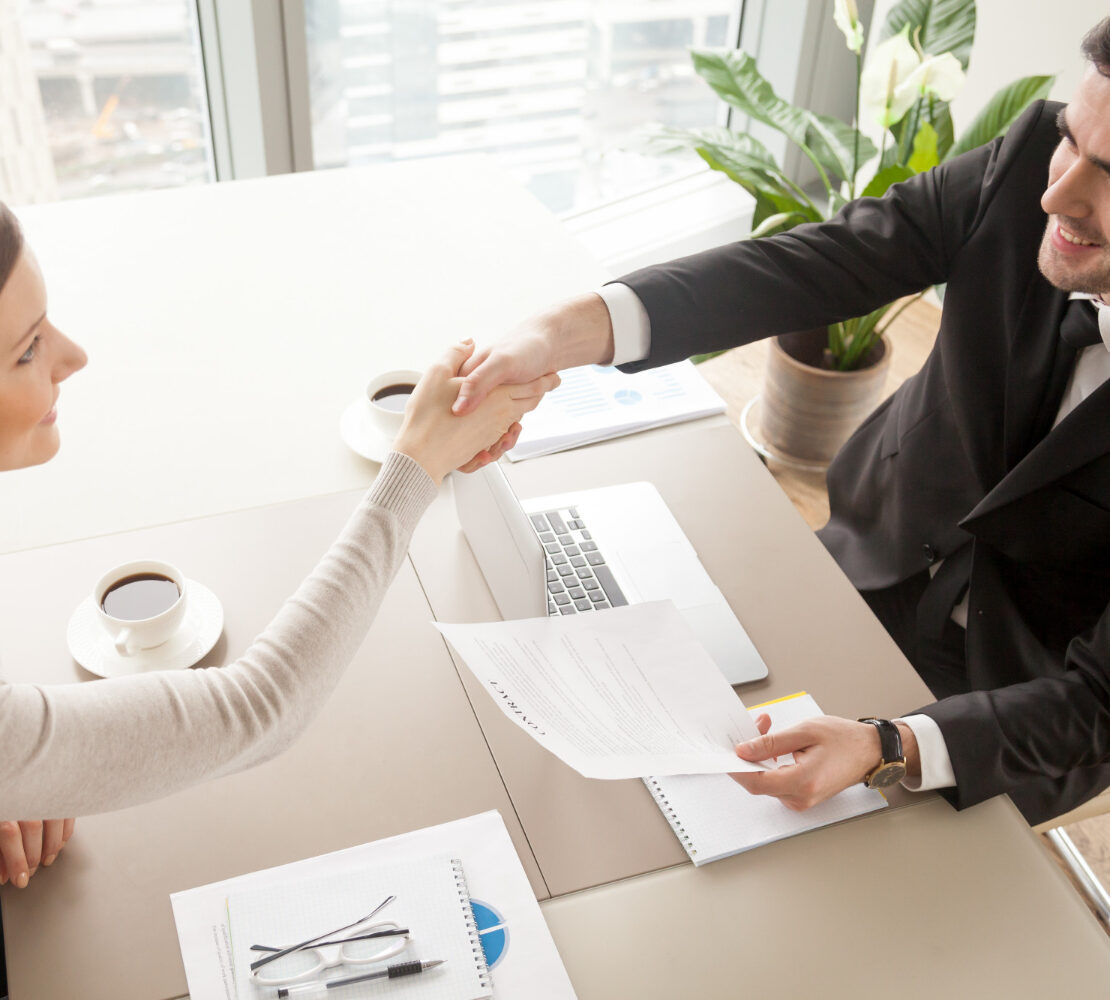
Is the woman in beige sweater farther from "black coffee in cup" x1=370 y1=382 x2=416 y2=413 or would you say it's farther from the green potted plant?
the green potted plant

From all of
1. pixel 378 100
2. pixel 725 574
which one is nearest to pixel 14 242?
pixel 725 574

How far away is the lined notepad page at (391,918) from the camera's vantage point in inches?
32.7

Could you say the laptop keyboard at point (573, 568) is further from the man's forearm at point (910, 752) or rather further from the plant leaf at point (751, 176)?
the plant leaf at point (751, 176)

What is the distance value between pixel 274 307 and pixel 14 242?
2.38ft

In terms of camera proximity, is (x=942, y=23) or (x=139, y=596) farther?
(x=942, y=23)

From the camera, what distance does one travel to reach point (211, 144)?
2.55 meters

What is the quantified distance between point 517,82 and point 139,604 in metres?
2.19


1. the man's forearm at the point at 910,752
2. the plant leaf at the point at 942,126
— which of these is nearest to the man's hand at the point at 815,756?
the man's forearm at the point at 910,752

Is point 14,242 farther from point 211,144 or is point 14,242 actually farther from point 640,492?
point 211,144

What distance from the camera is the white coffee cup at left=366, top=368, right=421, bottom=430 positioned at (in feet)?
4.28

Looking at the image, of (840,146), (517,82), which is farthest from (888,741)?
(517,82)

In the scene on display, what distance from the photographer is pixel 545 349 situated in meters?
1.28

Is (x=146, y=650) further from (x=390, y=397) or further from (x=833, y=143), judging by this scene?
(x=833, y=143)

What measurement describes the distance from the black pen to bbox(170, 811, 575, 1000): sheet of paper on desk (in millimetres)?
40
